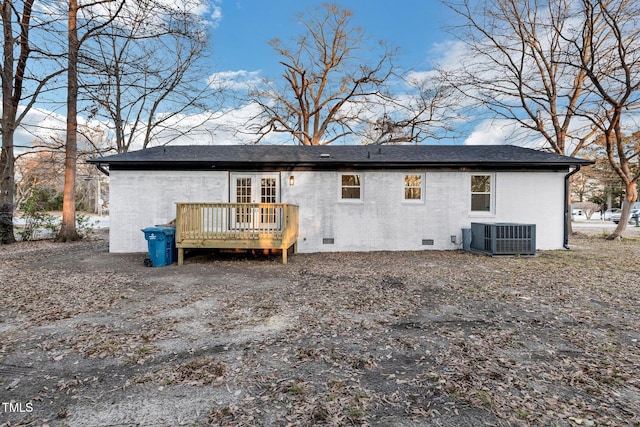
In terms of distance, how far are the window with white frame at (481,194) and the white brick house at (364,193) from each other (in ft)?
0.11

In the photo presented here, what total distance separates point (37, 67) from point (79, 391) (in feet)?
41.4

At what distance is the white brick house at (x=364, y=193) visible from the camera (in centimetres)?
918

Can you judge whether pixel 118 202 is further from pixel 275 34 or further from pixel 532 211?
pixel 275 34

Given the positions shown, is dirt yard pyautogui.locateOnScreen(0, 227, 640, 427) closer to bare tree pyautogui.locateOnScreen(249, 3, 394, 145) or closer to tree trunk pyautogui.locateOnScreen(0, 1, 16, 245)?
tree trunk pyautogui.locateOnScreen(0, 1, 16, 245)

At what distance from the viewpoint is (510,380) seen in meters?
2.57

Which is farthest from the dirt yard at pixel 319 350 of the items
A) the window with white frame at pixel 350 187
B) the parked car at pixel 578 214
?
the parked car at pixel 578 214

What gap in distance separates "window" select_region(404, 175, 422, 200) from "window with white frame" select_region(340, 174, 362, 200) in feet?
4.91

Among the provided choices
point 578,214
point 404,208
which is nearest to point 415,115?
point 404,208

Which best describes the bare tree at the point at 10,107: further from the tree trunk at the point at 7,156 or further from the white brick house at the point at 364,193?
the white brick house at the point at 364,193

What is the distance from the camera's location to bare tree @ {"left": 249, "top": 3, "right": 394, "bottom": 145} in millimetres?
21172

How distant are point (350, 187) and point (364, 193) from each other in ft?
1.57

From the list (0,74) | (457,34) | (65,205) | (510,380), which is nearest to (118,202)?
(65,205)

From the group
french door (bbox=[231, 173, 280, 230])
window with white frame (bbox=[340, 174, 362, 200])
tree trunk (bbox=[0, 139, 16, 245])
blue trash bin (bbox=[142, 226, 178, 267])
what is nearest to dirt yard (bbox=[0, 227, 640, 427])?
blue trash bin (bbox=[142, 226, 178, 267])

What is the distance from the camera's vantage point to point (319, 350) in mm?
3137
